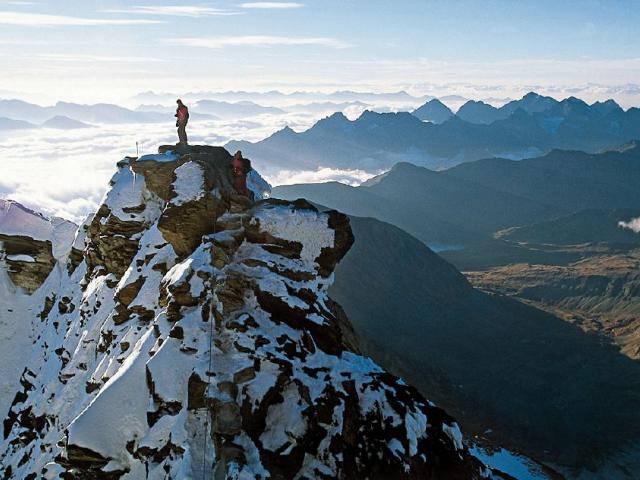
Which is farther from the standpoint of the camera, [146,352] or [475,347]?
[475,347]

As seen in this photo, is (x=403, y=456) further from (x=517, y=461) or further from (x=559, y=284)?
(x=559, y=284)

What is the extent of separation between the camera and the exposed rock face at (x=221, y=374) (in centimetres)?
2445

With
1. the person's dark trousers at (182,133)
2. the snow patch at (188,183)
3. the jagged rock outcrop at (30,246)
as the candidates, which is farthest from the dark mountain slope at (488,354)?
the snow patch at (188,183)

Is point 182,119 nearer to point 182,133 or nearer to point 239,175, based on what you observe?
point 182,133

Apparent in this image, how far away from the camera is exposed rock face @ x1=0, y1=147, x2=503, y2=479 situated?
2445cm

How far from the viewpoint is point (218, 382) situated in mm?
24875

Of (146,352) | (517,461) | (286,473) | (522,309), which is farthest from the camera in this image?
(522,309)

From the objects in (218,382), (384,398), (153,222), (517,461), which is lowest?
(517,461)

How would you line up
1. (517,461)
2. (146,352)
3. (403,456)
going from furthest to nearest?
(517,461), (146,352), (403,456)

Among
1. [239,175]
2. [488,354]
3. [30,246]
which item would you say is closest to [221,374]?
[239,175]

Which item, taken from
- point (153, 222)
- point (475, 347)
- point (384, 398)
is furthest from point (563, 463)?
point (153, 222)

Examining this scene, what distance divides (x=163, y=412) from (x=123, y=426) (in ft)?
7.73

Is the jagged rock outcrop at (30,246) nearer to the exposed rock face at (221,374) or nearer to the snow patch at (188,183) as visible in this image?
the exposed rock face at (221,374)

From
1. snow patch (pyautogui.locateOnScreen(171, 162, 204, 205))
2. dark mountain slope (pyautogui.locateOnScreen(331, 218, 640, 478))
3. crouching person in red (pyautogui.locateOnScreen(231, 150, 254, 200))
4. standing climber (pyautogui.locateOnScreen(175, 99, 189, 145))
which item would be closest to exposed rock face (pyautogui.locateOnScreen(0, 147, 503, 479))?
snow patch (pyautogui.locateOnScreen(171, 162, 204, 205))
